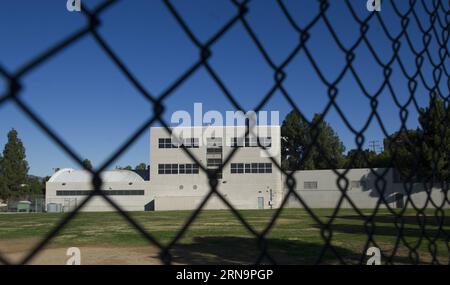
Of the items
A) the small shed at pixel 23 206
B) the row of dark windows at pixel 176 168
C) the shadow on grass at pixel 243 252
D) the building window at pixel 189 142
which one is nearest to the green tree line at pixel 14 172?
the small shed at pixel 23 206

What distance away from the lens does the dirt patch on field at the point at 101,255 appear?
41.9ft

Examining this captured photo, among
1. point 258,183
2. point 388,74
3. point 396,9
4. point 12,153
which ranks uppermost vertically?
point 12,153

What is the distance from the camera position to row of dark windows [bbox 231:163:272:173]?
51406mm

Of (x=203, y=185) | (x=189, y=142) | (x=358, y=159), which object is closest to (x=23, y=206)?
(x=203, y=185)

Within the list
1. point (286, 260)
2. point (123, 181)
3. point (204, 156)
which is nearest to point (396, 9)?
point (286, 260)

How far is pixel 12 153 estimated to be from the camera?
58.7m

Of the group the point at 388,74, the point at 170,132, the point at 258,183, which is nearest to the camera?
the point at 170,132

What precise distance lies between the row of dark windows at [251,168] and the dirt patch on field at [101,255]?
35.2 meters

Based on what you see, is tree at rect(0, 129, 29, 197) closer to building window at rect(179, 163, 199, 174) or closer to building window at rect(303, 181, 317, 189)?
building window at rect(179, 163, 199, 174)

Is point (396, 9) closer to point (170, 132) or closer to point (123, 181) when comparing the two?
point (170, 132)

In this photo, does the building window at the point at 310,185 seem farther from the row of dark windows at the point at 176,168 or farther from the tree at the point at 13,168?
the tree at the point at 13,168

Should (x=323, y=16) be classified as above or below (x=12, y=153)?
below
